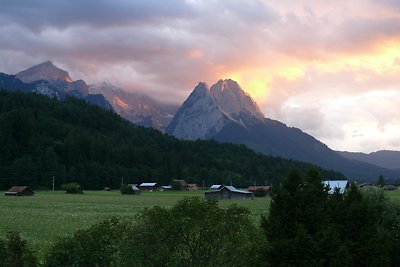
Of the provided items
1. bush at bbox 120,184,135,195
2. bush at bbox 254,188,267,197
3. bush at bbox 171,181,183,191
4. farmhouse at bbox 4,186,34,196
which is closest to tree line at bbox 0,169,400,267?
farmhouse at bbox 4,186,34,196

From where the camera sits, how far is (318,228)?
2603 centimetres

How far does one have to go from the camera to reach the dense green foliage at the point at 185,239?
18.3 metres

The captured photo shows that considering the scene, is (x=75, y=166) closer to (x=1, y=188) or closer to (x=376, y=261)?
(x=1, y=188)

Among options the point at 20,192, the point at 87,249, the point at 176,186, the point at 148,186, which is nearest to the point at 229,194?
the point at 176,186

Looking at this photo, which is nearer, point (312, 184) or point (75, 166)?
point (312, 184)

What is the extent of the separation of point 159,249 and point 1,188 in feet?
504

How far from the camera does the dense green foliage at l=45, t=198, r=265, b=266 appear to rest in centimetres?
1830

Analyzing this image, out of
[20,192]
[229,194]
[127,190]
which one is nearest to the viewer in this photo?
[20,192]

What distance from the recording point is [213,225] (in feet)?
61.1

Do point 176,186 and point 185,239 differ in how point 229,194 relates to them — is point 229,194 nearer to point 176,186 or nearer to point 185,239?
point 176,186

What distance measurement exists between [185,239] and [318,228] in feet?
33.3

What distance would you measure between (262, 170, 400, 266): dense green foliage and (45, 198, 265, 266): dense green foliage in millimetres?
5554

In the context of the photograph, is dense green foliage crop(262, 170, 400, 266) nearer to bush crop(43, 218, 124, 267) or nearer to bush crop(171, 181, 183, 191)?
bush crop(43, 218, 124, 267)

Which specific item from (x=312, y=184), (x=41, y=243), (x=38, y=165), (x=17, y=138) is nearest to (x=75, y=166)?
(x=38, y=165)
